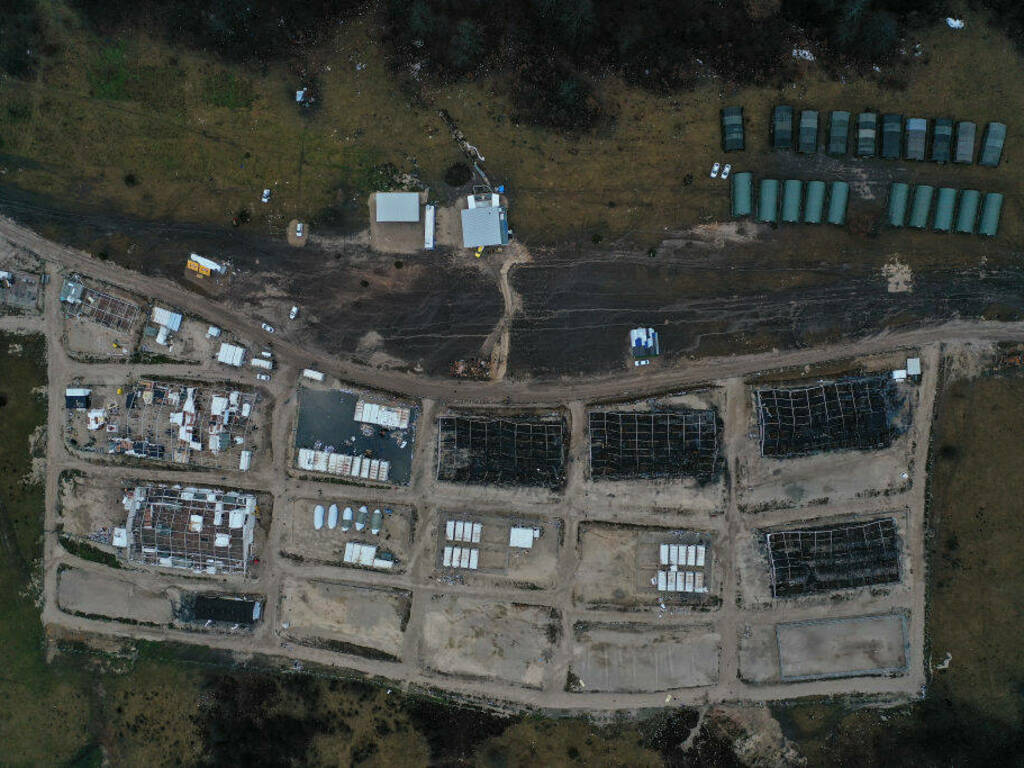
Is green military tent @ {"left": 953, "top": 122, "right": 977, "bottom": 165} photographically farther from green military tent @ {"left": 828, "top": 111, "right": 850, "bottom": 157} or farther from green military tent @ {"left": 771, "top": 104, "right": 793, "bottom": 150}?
green military tent @ {"left": 771, "top": 104, "right": 793, "bottom": 150}

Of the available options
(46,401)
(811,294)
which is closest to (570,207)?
(811,294)

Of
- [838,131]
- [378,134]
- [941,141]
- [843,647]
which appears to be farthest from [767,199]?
[843,647]

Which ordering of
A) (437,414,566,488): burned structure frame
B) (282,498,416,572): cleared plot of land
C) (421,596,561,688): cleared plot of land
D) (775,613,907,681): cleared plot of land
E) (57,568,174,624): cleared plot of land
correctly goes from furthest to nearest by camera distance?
(57,568,174,624): cleared plot of land
(282,498,416,572): cleared plot of land
(421,596,561,688): cleared plot of land
(437,414,566,488): burned structure frame
(775,613,907,681): cleared plot of land

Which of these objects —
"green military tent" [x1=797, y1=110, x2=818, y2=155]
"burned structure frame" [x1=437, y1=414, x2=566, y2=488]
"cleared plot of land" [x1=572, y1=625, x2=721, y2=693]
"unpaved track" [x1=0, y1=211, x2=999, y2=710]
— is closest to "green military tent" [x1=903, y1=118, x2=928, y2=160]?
"green military tent" [x1=797, y1=110, x2=818, y2=155]

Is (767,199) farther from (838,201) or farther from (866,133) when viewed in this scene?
(866,133)

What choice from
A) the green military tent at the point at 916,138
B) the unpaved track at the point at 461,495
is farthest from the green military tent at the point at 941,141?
the unpaved track at the point at 461,495
